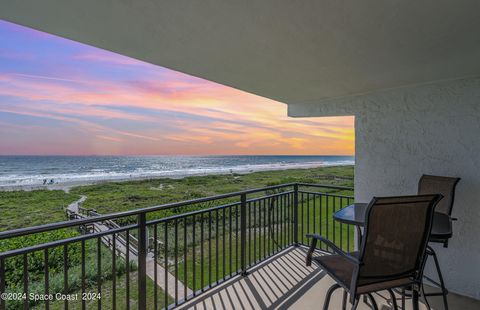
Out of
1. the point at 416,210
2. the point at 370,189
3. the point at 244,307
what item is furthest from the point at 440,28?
the point at 244,307

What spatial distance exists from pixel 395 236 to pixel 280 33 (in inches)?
57.0

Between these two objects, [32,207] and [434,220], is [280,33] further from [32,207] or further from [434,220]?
[32,207]

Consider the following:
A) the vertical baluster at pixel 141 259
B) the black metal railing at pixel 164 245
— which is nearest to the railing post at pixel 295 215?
the black metal railing at pixel 164 245

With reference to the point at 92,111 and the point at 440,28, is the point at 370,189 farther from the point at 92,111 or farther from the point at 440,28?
the point at 92,111

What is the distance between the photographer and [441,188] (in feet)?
7.93

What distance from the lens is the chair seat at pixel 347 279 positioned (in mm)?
1515

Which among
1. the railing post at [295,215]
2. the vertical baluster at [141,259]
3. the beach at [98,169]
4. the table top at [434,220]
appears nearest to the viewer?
the table top at [434,220]

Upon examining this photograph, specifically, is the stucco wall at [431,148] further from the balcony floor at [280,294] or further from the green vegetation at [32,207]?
the green vegetation at [32,207]

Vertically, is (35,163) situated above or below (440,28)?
below

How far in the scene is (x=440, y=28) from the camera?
5.12ft

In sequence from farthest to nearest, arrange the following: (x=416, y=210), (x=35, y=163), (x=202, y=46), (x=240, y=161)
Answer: (x=240, y=161) → (x=35, y=163) → (x=202, y=46) → (x=416, y=210)

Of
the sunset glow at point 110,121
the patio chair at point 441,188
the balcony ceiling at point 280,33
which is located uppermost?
the sunset glow at point 110,121

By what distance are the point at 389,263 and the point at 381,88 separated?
2.24 m

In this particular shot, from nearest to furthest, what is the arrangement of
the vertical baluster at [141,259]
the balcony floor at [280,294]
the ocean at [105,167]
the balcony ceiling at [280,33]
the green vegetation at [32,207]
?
the balcony ceiling at [280,33] → the vertical baluster at [141,259] → the balcony floor at [280,294] → the green vegetation at [32,207] → the ocean at [105,167]
